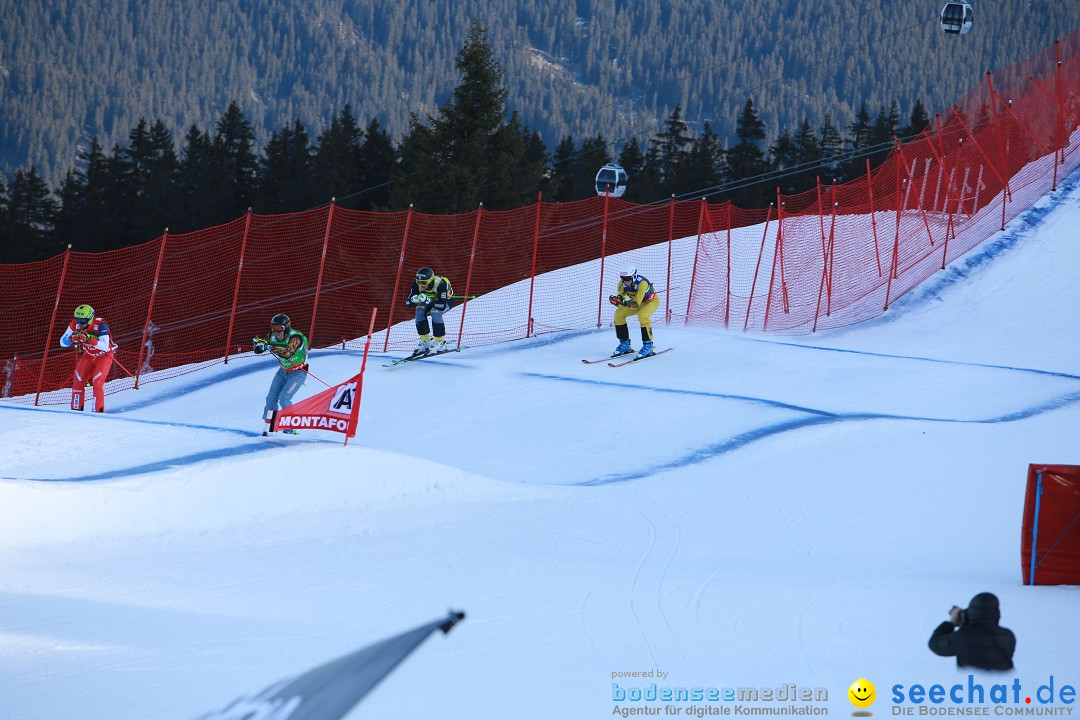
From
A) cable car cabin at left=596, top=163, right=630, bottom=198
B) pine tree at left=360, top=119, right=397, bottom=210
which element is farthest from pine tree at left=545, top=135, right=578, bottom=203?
cable car cabin at left=596, top=163, right=630, bottom=198

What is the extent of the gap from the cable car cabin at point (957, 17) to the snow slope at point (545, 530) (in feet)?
41.1

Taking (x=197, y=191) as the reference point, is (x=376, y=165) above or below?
above

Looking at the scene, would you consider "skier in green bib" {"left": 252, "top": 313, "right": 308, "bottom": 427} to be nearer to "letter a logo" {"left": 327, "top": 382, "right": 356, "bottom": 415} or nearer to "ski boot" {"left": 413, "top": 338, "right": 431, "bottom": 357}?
"letter a logo" {"left": 327, "top": 382, "right": 356, "bottom": 415}

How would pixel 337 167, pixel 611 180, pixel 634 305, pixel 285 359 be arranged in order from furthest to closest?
1. pixel 337 167
2. pixel 611 180
3. pixel 634 305
4. pixel 285 359

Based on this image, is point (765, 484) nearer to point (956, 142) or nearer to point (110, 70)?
point (956, 142)

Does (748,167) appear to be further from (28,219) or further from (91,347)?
(91,347)

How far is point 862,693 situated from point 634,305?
12070 millimetres

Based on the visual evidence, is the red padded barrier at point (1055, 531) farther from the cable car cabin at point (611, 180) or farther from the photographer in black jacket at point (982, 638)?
the cable car cabin at point (611, 180)

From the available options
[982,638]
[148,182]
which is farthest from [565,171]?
[982,638]

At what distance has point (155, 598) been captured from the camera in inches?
308

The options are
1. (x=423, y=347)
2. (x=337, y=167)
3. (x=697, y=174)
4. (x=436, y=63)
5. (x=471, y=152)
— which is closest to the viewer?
(x=423, y=347)

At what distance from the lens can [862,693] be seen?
18.8 feet

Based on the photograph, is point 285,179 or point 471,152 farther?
point 285,179

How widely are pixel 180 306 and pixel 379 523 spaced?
58.7ft
